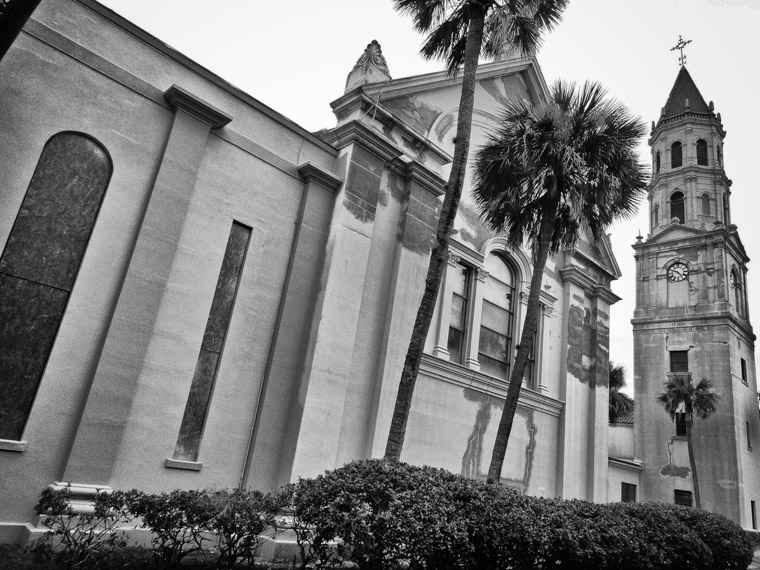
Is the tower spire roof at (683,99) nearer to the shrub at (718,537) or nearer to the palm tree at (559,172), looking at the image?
the palm tree at (559,172)

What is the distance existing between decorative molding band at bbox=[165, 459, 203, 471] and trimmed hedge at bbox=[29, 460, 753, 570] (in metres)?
1.29

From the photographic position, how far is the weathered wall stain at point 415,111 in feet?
46.1

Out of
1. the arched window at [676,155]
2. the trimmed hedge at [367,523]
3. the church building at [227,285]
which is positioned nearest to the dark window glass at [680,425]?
the arched window at [676,155]

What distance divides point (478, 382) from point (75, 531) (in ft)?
33.9

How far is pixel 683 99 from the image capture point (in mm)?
48094

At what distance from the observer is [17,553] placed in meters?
7.04

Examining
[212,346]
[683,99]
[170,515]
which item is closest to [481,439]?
[212,346]

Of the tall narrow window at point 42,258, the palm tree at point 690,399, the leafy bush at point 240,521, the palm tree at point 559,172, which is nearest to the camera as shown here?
the leafy bush at point 240,521

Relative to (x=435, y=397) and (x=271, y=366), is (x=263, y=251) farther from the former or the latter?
(x=435, y=397)

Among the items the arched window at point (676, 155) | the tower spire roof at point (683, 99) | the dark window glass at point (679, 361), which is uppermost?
the tower spire roof at point (683, 99)

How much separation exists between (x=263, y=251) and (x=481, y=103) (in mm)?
9888

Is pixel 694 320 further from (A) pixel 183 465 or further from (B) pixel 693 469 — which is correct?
(A) pixel 183 465

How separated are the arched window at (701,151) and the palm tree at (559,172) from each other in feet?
126

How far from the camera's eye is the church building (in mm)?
8148
